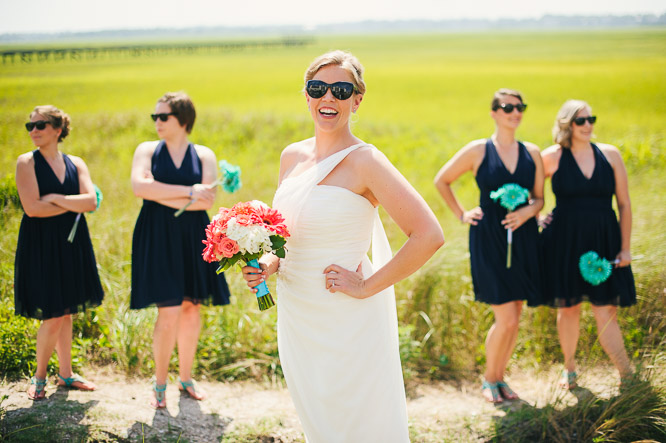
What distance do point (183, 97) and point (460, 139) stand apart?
1344cm

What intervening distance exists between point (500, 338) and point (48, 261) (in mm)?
3882

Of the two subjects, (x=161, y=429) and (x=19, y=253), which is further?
(x=19, y=253)

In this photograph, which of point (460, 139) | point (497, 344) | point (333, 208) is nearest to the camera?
point (333, 208)

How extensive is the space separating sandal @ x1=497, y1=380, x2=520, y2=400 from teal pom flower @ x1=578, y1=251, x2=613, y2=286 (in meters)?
1.21

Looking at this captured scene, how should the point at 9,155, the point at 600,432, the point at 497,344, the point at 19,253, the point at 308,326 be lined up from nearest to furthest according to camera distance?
the point at 308,326
the point at 600,432
the point at 19,253
the point at 497,344
the point at 9,155

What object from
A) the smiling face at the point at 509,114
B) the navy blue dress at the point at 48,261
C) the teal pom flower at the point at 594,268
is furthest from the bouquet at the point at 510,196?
the navy blue dress at the point at 48,261

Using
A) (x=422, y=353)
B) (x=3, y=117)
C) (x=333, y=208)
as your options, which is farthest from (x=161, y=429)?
(x=3, y=117)

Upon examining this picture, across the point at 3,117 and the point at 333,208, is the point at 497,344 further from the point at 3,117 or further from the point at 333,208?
the point at 3,117

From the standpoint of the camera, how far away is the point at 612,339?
4762mm

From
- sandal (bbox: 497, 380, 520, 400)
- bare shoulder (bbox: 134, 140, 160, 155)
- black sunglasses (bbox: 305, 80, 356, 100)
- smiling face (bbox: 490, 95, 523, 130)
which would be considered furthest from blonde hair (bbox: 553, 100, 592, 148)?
bare shoulder (bbox: 134, 140, 160, 155)

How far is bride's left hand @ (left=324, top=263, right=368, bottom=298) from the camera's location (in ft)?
9.65

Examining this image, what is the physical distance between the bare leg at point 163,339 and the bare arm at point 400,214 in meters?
2.16

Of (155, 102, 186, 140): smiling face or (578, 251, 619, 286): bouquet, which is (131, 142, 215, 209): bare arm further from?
(578, 251, 619, 286): bouquet

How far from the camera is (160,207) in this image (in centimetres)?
464
